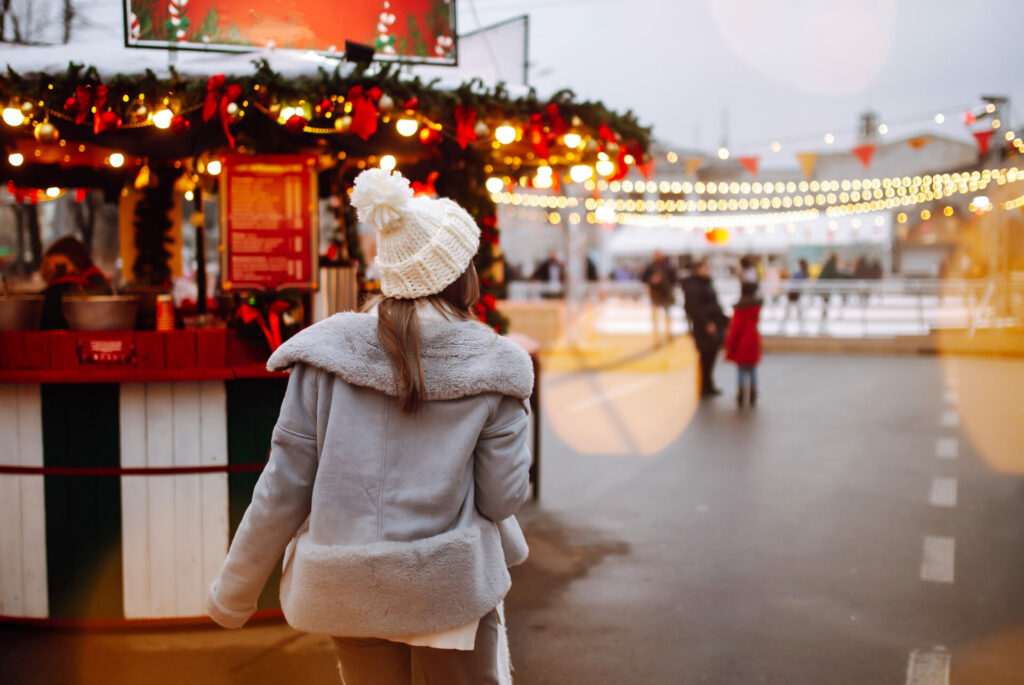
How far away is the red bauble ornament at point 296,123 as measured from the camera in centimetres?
448

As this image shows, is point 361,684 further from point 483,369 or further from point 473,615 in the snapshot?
point 483,369

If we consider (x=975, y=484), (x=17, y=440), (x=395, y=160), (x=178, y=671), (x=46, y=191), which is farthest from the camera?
(x=46, y=191)

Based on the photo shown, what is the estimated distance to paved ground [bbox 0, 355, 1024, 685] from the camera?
13.7ft

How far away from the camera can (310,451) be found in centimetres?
229

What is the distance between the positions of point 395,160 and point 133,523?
A: 8.52ft

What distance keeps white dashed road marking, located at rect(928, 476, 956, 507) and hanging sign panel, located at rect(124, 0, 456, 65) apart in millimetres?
4775

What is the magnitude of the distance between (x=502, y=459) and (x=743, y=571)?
362 cm

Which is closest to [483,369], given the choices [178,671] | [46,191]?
[178,671]

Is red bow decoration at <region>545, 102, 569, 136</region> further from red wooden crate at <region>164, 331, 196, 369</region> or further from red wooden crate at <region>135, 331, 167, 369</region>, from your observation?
red wooden crate at <region>135, 331, 167, 369</region>

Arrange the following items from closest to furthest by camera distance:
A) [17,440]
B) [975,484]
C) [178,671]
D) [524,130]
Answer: [178,671]
[17,440]
[524,130]
[975,484]

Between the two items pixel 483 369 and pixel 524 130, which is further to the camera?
pixel 524 130

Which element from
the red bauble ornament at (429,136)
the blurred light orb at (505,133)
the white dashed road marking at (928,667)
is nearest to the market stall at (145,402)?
the red bauble ornament at (429,136)

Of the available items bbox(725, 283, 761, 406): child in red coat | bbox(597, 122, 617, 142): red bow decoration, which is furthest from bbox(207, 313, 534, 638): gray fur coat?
bbox(725, 283, 761, 406): child in red coat

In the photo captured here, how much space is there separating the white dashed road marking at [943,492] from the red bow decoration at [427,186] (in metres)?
4.37
